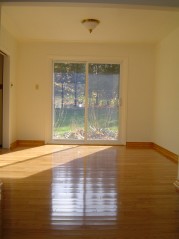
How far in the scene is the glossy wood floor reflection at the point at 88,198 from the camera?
86.7 inches

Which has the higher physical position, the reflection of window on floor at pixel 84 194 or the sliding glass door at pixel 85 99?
the sliding glass door at pixel 85 99

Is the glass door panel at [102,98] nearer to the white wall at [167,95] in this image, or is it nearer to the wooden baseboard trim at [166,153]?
the white wall at [167,95]

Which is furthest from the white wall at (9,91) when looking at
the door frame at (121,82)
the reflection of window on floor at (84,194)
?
the reflection of window on floor at (84,194)

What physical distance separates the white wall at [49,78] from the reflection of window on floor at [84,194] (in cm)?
212

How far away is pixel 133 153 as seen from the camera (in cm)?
573

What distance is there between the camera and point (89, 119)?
22.1ft

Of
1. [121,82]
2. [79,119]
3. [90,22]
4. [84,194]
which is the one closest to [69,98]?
[79,119]

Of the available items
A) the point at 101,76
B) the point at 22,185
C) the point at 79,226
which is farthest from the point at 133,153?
the point at 79,226

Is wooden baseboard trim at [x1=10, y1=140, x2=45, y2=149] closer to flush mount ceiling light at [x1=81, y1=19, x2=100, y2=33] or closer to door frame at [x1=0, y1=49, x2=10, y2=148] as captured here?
door frame at [x1=0, y1=49, x2=10, y2=148]

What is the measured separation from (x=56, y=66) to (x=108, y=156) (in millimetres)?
2691

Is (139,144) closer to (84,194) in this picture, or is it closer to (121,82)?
(121,82)

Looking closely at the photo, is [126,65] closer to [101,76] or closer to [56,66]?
[101,76]

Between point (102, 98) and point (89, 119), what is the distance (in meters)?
0.61

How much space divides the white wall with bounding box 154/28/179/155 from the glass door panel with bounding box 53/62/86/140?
70.8 inches
